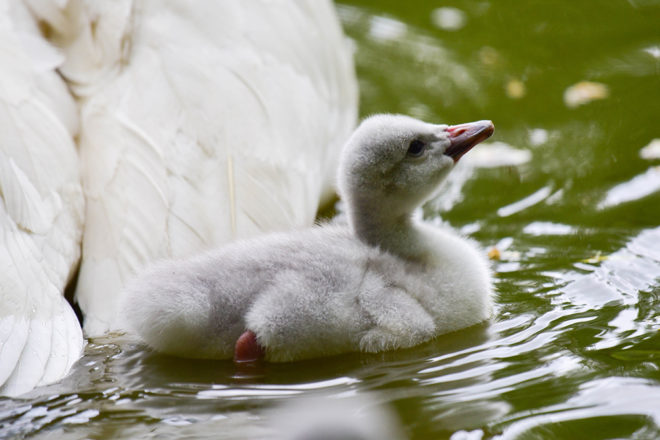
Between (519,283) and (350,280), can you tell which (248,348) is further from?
(519,283)

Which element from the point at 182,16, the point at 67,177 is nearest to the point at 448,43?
the point at 182,16

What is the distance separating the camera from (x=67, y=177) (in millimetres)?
3238

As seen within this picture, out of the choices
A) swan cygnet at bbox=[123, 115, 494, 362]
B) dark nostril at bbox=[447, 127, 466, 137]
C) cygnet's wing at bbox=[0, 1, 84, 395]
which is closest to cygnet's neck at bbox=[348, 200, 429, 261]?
swan cygnet at bbox=[123, 115, 494, 362]

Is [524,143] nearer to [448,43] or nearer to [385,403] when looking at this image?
[448,43]

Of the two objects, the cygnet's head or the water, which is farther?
the cygnet's head

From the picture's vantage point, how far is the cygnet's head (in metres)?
3.14

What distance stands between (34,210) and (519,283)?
1.45 m

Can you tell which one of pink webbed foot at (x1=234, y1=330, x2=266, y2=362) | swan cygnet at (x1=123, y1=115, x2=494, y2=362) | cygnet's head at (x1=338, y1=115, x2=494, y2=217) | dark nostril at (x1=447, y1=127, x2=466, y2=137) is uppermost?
dark nostril at (x1=447, y1=127, x2=466, y2=137)

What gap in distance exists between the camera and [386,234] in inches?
126

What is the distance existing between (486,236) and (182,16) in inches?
50.4

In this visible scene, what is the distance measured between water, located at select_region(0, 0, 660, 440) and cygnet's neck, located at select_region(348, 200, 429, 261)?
0.87 feet

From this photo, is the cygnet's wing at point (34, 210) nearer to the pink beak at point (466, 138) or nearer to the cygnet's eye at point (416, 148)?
the cygnet's eye at point (416, 148)

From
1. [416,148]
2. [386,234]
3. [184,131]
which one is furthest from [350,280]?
[184,131]

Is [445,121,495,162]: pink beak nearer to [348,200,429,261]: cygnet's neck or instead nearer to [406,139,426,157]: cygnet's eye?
[406,139,426,157]: cygnet's eye
